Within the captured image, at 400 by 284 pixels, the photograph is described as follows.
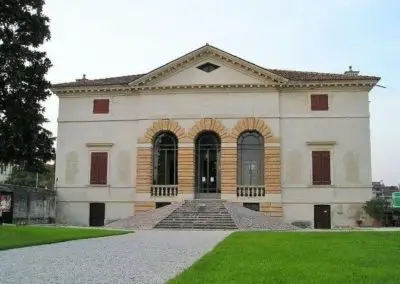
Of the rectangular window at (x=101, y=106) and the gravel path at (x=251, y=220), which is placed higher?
the rectangular window at (x=101, y=106)

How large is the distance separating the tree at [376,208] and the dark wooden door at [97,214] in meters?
18.1

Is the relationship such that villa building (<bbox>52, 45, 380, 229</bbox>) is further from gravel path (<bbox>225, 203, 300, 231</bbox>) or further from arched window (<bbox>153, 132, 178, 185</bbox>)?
gravel path (<bbox>225, 203, 300, 231</bbox>)

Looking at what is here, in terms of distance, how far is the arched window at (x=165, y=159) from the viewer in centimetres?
3834

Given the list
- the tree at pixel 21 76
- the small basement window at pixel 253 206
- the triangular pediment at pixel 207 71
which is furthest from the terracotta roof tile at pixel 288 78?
the tree at pixel 21 76

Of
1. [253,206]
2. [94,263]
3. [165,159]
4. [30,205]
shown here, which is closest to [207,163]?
[165,159]

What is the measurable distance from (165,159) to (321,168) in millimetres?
10877

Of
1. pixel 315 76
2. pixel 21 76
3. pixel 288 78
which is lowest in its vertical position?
pixel 21 76

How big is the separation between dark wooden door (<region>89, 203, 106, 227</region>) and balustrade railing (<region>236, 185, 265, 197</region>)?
9.75 metres

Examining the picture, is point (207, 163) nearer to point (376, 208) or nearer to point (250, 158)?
point (250, 158)

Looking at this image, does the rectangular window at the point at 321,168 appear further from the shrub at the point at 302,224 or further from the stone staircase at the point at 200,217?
the stone staircase at the point at 200,217

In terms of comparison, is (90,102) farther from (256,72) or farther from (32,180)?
(32,180)

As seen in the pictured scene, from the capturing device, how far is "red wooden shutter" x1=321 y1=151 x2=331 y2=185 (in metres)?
36.5

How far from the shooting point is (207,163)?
38.2 meters

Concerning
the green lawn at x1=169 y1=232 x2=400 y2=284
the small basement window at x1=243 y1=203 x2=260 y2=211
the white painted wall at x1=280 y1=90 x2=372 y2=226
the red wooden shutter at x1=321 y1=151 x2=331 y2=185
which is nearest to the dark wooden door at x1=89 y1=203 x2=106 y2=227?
the small basement window at x1=243 y1=203 x2=260 y2=211
